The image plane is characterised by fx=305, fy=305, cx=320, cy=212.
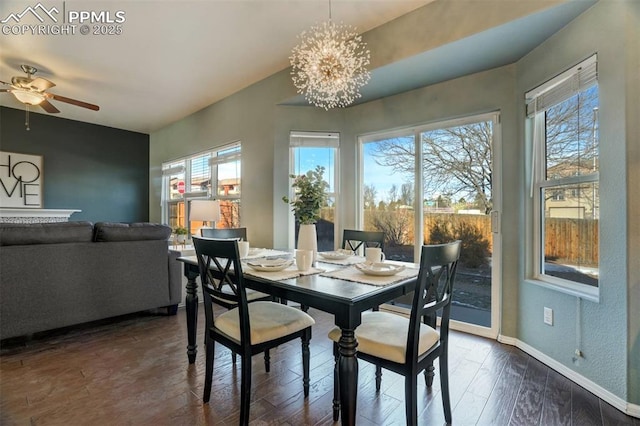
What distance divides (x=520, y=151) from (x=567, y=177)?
18.4 inches

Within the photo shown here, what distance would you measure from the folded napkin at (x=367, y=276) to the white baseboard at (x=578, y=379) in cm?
139

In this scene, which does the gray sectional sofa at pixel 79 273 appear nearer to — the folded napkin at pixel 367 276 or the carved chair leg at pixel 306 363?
the carved chair leg at pixel 306 363

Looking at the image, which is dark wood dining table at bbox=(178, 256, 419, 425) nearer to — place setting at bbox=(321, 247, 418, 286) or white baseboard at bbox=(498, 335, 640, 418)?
place setting at bbox=(321, 247, 418, 286)

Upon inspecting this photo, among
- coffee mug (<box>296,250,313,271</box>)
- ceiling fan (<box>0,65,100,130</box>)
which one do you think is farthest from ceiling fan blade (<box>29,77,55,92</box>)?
coffee mug (<box>296,250,313,271</box>)

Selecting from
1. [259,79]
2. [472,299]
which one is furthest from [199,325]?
[259,79]

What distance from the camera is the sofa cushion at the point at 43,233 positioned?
243cm

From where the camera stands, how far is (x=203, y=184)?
17.2 feet

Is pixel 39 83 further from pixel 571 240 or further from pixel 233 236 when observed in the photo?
pixel 571 240

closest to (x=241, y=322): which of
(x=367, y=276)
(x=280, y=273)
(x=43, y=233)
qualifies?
(x=280, y=273)

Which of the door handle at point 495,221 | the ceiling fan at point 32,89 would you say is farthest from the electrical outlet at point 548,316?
the ceiling fan at point 32,89

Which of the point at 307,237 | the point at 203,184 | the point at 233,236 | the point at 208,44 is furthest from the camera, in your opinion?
the point at 203,184

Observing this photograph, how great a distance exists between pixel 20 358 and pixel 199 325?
1.31 meters

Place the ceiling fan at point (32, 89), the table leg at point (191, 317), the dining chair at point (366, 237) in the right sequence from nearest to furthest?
the table leg at point (191, 317), the dining chair at point (366, 237), the ceiling fan at point (32, 89)

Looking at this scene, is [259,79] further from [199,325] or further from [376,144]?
[199,325]
